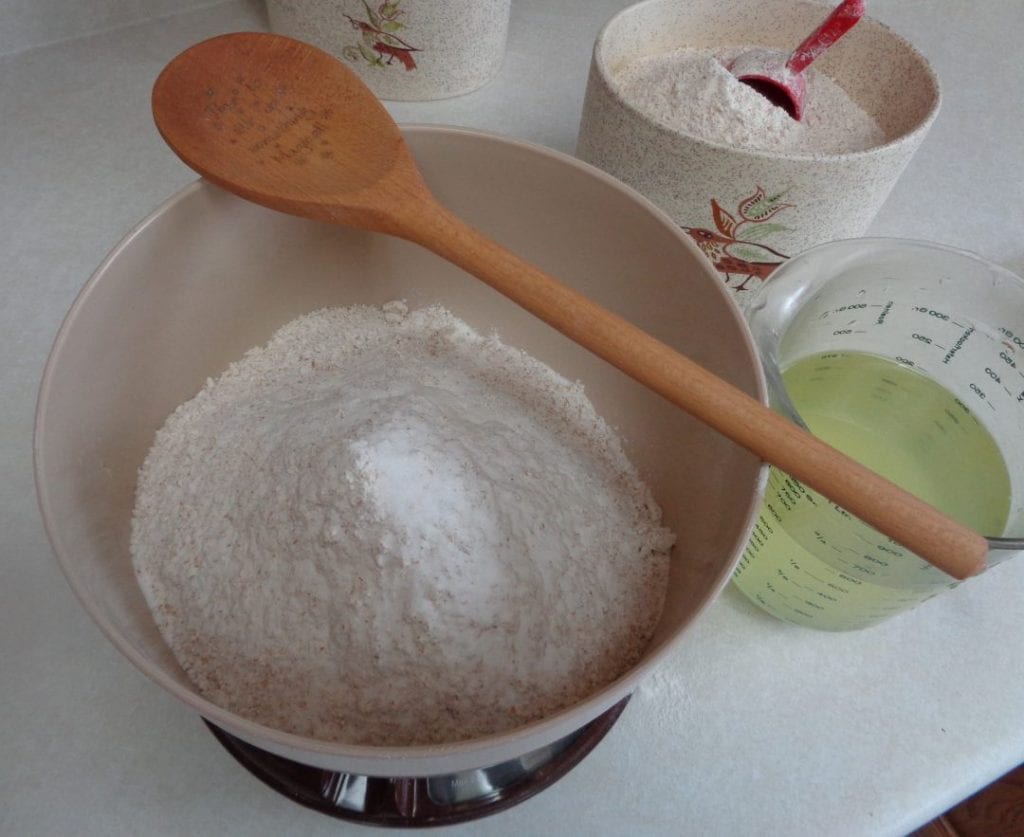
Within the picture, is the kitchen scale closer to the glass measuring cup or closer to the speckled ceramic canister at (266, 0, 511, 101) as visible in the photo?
the glass measuring cup

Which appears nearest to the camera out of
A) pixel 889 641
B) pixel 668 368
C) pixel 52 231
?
pixel 668 368

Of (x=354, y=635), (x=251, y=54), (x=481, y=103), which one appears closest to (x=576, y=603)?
(x=354, y=635)

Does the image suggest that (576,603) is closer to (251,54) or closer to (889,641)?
(889,641)

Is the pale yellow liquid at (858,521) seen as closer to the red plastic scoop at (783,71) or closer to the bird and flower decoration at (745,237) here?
the bird and flower decoration at (745,237)

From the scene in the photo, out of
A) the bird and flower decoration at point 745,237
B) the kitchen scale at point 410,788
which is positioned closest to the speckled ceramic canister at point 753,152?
the bird and flower decoration at point 745,237

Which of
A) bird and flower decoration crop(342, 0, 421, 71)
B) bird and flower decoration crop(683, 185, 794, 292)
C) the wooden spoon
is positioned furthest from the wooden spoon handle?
bird and flower decoration crop(342, 0, 421, 71)

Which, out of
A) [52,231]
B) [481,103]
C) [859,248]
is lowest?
[52,231]
